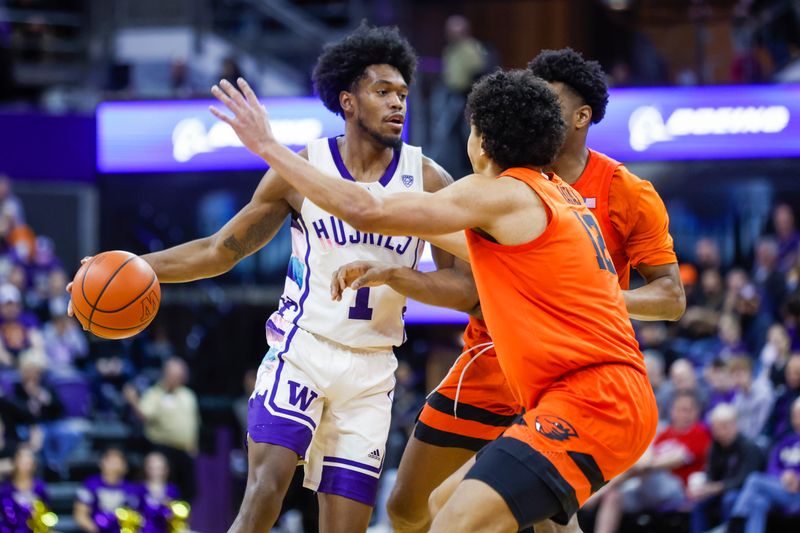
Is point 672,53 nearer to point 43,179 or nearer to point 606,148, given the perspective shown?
point 606,148

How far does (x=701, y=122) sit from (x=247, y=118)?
1096cm

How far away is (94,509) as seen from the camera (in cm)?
1097

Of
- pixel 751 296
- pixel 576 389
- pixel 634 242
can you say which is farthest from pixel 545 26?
pixel 576 389

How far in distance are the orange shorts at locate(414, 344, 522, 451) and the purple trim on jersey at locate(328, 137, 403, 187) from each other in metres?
0.84

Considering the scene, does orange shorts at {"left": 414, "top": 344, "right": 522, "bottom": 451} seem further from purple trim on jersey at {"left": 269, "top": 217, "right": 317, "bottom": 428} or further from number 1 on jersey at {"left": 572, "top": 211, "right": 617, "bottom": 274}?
number 1 on jersey at {"left": 572, "top": 211, "right": 617, "bottom": 274}

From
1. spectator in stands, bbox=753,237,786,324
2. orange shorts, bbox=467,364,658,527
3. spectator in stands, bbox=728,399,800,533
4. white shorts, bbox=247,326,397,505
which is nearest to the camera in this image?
orange shorts, bbox=467,364,658,527

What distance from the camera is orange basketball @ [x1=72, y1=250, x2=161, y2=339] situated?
520cm

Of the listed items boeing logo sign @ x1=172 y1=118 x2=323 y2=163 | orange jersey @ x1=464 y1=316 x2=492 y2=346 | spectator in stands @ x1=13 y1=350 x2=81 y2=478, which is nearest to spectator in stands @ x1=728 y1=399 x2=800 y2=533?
orange jersey @ x1=464 y1=316 x2=492 y2=346

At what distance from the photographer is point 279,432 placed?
5.05 metres

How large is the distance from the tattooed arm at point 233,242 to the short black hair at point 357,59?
0.53 metres

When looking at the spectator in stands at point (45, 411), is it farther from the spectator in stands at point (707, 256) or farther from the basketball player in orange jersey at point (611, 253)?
the basketball player in orange jersey at point (611, 253)

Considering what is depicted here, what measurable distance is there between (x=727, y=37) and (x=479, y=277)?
11814 mm

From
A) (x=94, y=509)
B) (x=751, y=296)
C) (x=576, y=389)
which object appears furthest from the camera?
(x=751, y=296)

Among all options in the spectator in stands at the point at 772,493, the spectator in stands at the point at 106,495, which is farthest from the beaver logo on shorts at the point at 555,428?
the spectator in stands at the point at 106,495
